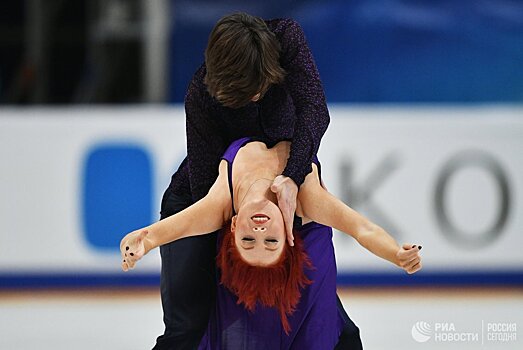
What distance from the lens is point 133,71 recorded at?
4.60 m

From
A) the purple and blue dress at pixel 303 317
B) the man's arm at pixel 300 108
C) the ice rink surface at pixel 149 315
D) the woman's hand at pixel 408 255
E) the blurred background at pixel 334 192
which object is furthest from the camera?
the blurred background at pixel 334 192

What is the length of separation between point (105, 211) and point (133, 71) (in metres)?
1.20

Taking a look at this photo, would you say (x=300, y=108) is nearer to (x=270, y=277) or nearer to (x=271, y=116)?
(x=271, y=116)

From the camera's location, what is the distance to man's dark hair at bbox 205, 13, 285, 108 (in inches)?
61.7

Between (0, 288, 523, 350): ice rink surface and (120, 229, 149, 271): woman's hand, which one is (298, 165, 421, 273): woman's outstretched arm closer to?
(120, 229, 149, 271): woman's hand

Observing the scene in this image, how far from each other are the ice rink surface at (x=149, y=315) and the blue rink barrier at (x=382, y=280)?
0.03 metres

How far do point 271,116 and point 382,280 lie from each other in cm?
195

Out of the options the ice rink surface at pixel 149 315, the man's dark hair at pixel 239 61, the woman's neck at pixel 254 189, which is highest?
the man's dark hair at pixel 239 61

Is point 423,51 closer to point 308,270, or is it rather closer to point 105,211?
point 105,211

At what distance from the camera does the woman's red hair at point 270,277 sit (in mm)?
1684

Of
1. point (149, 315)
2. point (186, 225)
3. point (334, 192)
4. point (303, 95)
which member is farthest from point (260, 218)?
point (334, 192)

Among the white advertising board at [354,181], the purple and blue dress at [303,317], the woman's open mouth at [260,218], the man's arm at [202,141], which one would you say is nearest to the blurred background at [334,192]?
the white advertising board at [354,181]

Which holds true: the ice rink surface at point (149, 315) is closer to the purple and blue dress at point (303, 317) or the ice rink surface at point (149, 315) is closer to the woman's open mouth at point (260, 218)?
the purple and blue dress at point (303, 317)

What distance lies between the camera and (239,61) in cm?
156
